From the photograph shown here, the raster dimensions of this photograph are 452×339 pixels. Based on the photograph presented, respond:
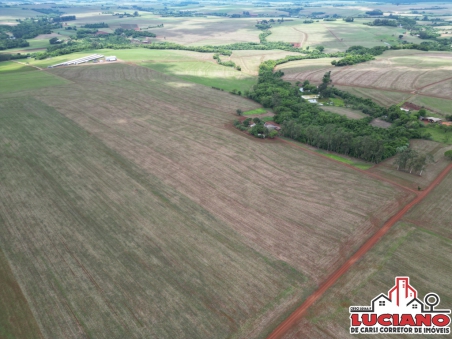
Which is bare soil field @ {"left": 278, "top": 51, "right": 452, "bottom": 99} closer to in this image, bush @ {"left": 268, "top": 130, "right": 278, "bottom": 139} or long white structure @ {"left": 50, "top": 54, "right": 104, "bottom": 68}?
bush @ {"left": 268, "top": 130, "right": 278, "bottom": 139}

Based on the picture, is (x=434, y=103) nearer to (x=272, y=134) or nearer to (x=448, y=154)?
(x=448, y=154)

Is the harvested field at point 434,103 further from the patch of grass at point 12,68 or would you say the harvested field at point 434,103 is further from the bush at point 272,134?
the patch of grass at point 12,68

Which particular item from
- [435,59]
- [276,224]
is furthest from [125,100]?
[435,59]

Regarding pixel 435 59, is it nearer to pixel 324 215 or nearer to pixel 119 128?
pixel 324 215

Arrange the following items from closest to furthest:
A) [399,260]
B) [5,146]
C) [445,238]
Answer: [399,260] → [445,238] → [5,146]

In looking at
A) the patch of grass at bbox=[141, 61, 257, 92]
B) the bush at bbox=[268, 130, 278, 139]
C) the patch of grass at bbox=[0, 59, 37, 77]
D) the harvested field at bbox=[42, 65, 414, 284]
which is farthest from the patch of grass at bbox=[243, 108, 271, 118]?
the patch of grass at bbox=[0, 59, 37, 77]
